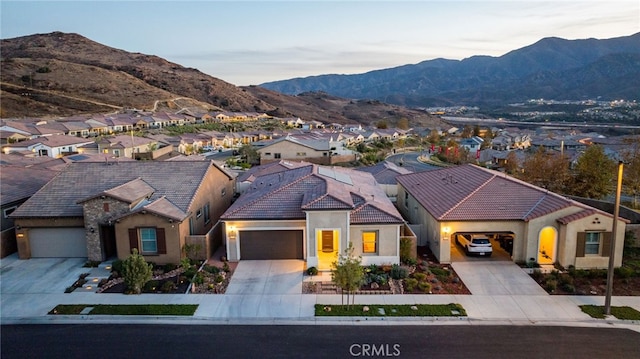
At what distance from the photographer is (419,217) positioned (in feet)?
86.2

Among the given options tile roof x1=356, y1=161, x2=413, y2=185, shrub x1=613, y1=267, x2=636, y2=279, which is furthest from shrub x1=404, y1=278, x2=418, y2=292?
tile roof x1=356, y1=161, x2=413, y2=185

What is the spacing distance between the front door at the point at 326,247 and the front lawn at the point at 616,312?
419 inches

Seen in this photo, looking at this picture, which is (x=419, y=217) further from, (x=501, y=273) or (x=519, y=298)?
(x=519, y=298)

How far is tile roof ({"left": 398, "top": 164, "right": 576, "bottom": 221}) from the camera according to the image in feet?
70.3

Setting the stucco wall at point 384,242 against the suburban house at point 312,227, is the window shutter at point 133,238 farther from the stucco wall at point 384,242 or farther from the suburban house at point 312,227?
the stucco wall at point 384,242

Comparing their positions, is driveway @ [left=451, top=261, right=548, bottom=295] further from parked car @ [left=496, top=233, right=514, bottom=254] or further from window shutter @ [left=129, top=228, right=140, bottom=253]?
window shutter @ [left=129, top=228, right=140, bottom=253]

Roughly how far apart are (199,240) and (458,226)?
13349 millimetres

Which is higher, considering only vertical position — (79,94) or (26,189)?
(79,94)

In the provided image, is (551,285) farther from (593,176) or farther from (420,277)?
(593,176)

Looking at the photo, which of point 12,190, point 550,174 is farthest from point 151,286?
point 550,174

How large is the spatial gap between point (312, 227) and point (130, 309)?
856 cm

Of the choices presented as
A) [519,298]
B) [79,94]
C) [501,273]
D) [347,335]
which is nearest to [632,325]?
[519,298]

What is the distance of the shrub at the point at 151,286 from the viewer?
18375mm

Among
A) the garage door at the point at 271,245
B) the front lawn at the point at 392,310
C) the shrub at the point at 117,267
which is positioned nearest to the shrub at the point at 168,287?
the shrub at the point at 117,267
